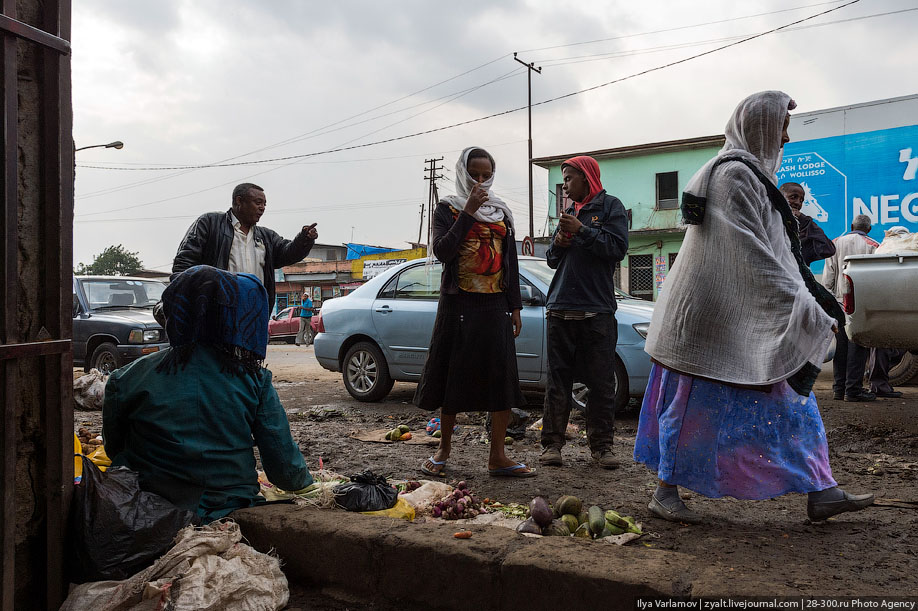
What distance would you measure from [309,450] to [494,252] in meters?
2.15

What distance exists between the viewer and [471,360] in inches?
168

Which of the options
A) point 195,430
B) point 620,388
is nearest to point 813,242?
point 620,388

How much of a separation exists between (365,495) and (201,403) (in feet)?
2.70

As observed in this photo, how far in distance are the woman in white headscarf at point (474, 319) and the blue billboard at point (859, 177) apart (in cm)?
751

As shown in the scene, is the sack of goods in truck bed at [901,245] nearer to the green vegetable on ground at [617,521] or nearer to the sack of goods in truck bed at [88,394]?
the green vegetable on ground at [617,521]

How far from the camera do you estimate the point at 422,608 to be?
2.54 m

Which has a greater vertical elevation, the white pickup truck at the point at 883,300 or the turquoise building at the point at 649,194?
the turquoise building at the point at 649,194

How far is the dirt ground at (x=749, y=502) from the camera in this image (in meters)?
2.42

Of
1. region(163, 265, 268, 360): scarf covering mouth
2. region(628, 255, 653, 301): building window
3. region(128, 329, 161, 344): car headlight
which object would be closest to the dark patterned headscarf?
region(163, 265, 268, 360): scarf covering mouth

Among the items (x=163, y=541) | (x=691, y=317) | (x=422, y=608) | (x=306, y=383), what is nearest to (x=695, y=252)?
(x=691, y=317)

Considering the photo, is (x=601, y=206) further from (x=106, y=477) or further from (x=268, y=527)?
(x=106, y=477)

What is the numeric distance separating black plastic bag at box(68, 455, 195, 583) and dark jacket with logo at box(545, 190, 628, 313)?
2817 mm

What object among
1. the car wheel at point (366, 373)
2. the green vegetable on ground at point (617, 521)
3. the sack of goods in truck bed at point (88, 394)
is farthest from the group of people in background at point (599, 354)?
the sack of goods in truck bed at point (88, 394)

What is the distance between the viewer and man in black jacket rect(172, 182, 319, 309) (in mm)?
4457
